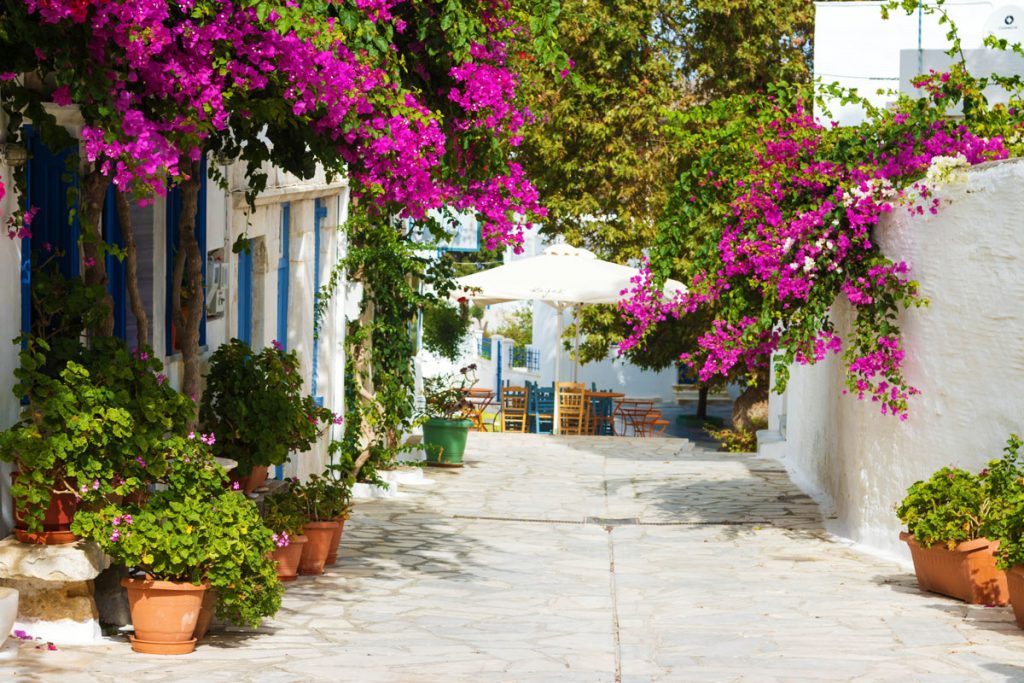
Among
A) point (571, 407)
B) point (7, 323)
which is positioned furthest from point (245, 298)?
point (571, 407)

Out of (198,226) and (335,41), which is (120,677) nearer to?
(335,41)

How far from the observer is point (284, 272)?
12.7 metres

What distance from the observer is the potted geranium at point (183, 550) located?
685 centimetres

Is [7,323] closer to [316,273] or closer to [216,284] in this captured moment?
[216,284]

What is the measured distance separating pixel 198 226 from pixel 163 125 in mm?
3040

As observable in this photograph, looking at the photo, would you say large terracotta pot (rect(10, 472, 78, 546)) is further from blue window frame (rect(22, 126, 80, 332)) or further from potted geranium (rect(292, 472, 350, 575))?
potted geranium (rect(292, 472, 350, 575))

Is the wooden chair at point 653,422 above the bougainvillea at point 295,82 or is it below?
below

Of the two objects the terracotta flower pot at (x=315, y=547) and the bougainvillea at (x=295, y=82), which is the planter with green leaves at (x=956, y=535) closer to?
the bougainvillea at (x=295, y=82)

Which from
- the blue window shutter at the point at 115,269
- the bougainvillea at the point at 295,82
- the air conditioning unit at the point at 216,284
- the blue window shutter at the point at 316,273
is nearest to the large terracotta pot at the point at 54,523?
the blue window shutter at the point at 115,269

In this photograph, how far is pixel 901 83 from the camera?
1714 centimetres

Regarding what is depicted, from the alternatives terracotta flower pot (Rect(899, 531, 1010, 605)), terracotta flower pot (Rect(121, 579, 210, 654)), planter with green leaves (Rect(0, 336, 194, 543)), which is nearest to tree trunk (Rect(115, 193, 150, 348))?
planter with green leaves (Rect(0, 336, 194, 543))

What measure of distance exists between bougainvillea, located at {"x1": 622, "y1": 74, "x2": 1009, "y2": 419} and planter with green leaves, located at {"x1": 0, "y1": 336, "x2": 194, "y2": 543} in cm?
496

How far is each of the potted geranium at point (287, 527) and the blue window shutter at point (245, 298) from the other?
2275mm

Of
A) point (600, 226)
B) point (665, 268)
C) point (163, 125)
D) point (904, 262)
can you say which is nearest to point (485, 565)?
point (665, 268)
